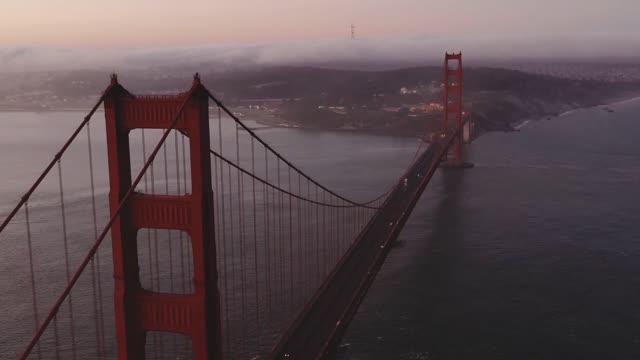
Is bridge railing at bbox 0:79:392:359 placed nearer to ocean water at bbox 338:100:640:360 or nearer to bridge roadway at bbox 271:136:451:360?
bridge roadway at bbox 271:136:451:360

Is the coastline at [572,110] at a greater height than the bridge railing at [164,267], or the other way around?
the coastline at [572,110]

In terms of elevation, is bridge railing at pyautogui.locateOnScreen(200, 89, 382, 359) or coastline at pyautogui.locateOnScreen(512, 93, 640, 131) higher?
coastline at pyautogui.locateOnScreen(512, 93, 640, 131)

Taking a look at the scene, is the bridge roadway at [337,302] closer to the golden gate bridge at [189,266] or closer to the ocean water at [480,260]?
the golden gate bridge at [189,266]

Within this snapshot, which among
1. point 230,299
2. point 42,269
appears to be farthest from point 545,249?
point 42,269

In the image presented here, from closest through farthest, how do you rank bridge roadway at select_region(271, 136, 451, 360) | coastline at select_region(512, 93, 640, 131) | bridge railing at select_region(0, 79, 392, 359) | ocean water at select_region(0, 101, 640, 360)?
1. bridge roadway at select_region(271, 136, 451, 360)
2. bridge railing at select_region(0, 79, 392, 359)
3. ocean water at select_region(0, 101, 640, 360)
4. coastline at select_region(512, 93, 640, 131)

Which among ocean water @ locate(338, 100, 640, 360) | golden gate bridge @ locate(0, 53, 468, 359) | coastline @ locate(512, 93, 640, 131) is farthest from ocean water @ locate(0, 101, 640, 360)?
coastline @ locate(512, 93, 640, 131)

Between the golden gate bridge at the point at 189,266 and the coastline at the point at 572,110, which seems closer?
the golden gate bridge at the point at 189,266

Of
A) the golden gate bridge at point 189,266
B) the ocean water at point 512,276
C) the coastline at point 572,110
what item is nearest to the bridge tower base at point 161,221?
the golden gate bridge at point 189,266
